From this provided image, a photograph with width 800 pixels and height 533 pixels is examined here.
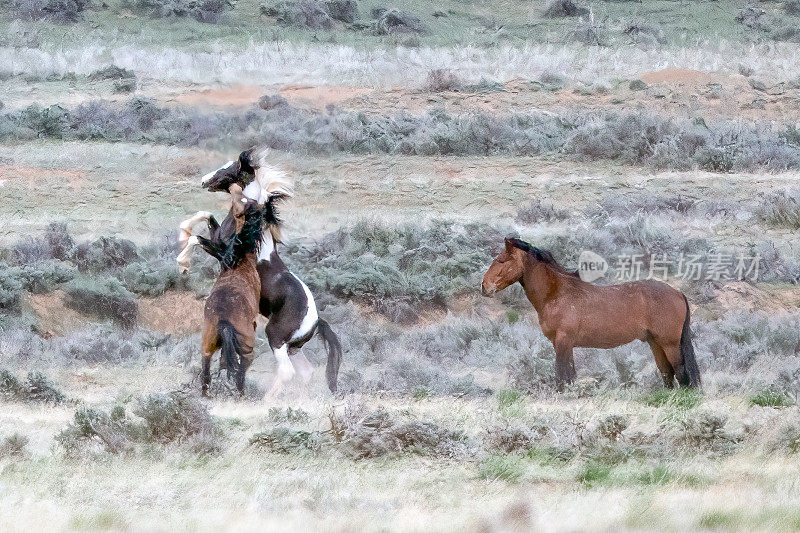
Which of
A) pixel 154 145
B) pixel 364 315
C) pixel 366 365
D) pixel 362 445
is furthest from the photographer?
pixel 154 145

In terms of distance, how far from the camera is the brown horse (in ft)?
40.3

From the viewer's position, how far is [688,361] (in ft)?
40.2

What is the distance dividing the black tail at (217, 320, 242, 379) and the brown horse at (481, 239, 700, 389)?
7.22 ft

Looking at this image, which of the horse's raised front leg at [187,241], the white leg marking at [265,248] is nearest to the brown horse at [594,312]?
the white leg marking at [265,248]

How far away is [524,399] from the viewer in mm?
12039

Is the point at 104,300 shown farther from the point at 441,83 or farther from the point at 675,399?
the point at 441,83

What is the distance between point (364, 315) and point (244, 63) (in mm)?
14745

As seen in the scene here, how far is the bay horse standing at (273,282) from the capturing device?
40.0 feet

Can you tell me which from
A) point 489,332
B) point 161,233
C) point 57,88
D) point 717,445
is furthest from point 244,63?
point 717,445

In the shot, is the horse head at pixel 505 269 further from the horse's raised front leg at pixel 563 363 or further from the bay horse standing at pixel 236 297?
the bay horse standing at pixel 236 297

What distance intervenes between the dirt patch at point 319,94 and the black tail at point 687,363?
1877cm

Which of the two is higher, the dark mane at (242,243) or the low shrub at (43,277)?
the dark mane at (242,243)

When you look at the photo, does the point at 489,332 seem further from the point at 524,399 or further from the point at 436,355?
the point at 524,399

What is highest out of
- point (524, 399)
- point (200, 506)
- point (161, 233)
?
point (200, 506)
